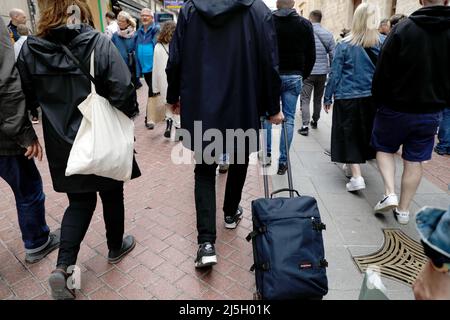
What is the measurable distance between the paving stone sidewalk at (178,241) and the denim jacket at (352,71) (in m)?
1.18

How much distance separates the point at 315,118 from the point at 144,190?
421cm

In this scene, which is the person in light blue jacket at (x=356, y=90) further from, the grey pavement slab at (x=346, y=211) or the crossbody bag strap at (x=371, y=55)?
the grey pavement slab at (x=346, y=211)

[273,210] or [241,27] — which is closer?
[273,210]

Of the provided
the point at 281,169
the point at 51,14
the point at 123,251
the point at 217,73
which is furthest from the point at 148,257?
the point at 281,169

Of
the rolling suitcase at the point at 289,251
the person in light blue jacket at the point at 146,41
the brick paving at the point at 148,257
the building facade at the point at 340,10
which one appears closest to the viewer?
the rolling suitcase at the point at 289,251

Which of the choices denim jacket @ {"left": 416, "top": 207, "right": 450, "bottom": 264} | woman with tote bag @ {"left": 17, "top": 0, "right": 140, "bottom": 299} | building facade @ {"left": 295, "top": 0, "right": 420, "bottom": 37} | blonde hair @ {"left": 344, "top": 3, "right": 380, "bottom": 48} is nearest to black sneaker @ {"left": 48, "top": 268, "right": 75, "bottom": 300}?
woman with tote bag @ {"left": 17, "top": 0, "right": 140, "bottom": 299}

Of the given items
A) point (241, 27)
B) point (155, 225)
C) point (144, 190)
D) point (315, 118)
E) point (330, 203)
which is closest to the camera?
point (241, 27)

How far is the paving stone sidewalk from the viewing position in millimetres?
2609

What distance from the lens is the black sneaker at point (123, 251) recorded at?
290cm

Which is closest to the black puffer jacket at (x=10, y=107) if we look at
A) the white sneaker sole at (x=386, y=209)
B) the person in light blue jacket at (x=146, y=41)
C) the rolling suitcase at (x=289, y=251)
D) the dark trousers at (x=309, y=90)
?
the rolling suitcase at (x=289, y=251)

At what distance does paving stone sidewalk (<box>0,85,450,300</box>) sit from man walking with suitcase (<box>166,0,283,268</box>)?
0.27 meters
